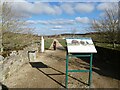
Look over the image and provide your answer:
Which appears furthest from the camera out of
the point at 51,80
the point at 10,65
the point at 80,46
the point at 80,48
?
the point at 10,65

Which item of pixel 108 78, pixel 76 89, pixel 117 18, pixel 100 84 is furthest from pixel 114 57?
pixel 117 18

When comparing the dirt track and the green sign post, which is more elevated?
the green sign post

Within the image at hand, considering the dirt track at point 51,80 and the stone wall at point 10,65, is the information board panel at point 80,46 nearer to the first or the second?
the dirt track at point 51,80

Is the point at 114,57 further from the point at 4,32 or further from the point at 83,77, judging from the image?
the point at 4,32

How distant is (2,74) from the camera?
9.41 m

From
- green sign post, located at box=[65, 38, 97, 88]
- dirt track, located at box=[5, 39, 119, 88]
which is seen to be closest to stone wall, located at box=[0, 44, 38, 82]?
dirt track, located at box=[5, 39, 119, 88]

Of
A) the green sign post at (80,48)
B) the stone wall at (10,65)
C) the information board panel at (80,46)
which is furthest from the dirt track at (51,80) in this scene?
the information board panel at (80,46)

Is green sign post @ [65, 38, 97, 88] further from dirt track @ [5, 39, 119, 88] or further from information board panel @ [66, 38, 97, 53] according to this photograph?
dirt track @ [5, 39, 119, 88]

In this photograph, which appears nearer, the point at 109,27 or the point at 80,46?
the point at 80,46

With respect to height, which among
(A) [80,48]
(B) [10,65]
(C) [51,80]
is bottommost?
(C) [51,80]

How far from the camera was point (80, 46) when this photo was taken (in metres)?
8.53

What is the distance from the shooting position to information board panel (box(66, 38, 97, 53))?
8.28 meters

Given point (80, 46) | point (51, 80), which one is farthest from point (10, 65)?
point (80, 46)

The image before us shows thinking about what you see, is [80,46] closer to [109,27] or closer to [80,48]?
[80,48]
